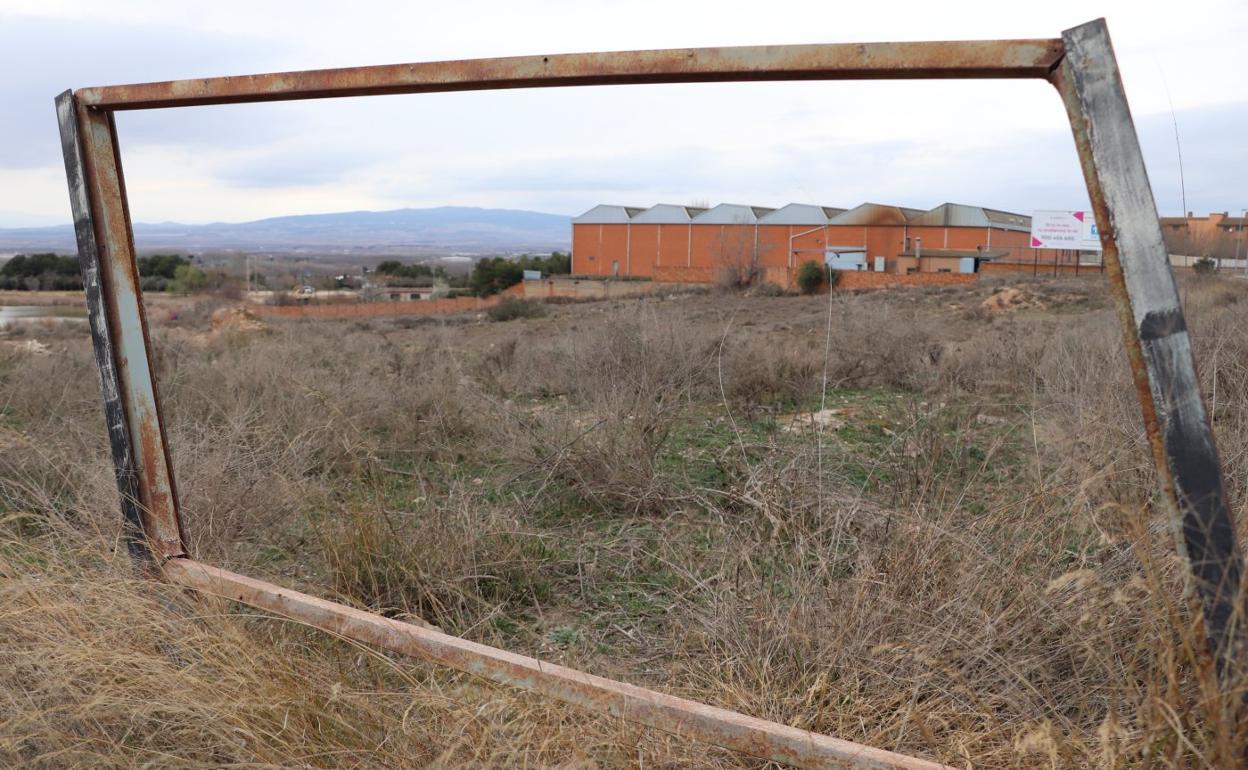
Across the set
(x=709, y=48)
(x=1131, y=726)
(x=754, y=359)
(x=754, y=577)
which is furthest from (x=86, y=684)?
(x=754, y=359)

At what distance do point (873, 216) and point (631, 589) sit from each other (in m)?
42.1

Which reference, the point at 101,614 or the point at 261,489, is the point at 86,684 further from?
the point at 261,489

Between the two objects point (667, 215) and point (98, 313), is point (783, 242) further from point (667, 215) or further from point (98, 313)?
point (98, 313)

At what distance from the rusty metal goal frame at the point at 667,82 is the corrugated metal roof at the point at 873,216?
41.5 m

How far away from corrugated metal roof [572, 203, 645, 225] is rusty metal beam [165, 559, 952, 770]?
161 feet

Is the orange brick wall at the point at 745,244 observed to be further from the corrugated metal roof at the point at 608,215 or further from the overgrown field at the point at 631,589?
the overgrown field at the point at 631,589

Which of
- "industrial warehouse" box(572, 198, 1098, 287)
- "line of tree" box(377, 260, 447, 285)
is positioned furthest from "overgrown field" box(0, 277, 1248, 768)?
"line of tree" box(377, 260, 447, 285)

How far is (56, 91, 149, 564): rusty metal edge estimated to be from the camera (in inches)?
102

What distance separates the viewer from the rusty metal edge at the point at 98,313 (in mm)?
2594

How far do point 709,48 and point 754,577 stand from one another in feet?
4.88

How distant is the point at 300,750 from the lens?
2.05 m

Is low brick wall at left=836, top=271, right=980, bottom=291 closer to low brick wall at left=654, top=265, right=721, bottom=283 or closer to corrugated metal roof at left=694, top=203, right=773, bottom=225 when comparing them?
low brick wall at left=654, top=265, right=721, bottom=283

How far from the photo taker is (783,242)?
1662 inches

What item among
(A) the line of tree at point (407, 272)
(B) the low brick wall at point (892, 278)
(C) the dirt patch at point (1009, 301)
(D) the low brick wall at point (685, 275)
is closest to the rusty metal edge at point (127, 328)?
(C) the dirt patch at point (1009, 301)
